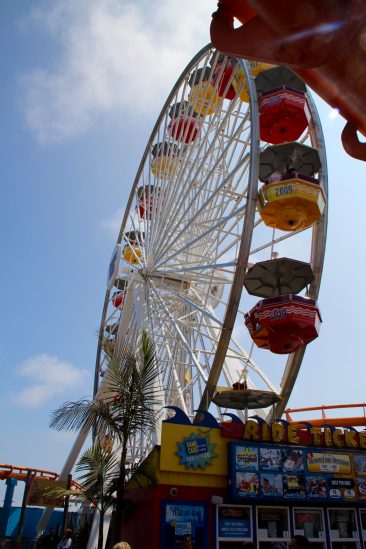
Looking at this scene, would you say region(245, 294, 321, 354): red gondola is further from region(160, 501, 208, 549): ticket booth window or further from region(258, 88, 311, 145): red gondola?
region(258, 88, 311, 145): red gondola

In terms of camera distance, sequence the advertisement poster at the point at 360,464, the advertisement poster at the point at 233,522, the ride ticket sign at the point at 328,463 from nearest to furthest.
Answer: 1. the advertisement poster at the point at 233,522
2. the ride ticket sign at the point at 328,463
3. the advertisement poster at the point at 360,464

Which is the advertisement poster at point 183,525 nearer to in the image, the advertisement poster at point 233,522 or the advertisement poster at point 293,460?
the advertisement poster at point 233,522

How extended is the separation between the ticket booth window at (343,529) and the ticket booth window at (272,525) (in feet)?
3.19

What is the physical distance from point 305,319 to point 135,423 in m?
5.65

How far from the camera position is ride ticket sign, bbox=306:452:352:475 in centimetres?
1094

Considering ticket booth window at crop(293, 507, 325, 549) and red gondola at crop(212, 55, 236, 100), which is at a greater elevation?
red gondola at crop(212, 55, 236, 100)

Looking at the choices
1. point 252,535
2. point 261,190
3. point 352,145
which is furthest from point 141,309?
point 352,145

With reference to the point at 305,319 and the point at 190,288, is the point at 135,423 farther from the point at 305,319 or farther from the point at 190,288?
the point at 190,288

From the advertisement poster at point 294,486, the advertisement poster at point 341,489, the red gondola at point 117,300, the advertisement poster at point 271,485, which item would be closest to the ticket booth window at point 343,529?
the advertisement poster at point 341,489

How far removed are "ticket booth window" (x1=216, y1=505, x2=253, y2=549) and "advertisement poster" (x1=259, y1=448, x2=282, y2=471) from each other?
0.85 meters

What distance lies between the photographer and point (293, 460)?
1086cm

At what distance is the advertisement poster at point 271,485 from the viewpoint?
10.3 metres

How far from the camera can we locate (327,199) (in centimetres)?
1430

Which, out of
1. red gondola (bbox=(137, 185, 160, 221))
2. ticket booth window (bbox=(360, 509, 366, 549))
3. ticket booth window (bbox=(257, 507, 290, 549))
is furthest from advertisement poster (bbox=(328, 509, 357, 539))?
red gondola (bbox=(137, 185, 160, 221))
